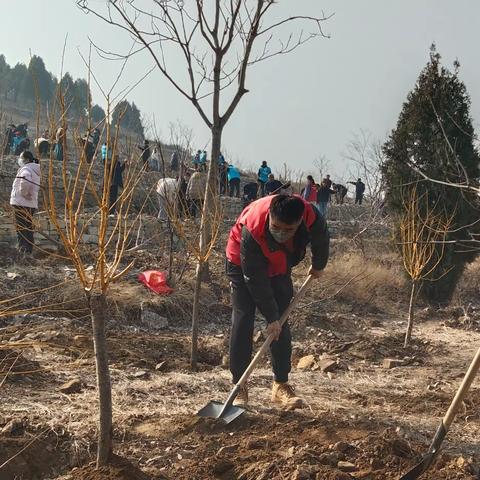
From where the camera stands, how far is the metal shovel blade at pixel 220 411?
10.9 feet

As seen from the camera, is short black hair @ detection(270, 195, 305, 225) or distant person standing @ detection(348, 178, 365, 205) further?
distant person standing @ detection(348, 178, 365, 205)

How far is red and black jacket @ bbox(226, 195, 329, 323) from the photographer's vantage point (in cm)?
330

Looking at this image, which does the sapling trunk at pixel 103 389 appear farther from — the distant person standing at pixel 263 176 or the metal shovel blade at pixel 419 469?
the distant person standing at pixel 263 176

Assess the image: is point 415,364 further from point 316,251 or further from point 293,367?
point 316,251

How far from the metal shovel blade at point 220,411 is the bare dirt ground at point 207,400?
0.17 ft

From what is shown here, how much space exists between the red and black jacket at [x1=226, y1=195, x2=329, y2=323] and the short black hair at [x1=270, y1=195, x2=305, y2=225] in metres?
0.13

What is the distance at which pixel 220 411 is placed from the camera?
338cm

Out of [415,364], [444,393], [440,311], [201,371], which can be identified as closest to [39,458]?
[201,371]

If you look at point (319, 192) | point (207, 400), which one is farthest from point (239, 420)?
point (319, 192)

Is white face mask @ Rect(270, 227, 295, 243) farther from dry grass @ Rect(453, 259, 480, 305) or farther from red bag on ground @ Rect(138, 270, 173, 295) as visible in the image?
dry grass @ Rect(453, 259, 480, 305)

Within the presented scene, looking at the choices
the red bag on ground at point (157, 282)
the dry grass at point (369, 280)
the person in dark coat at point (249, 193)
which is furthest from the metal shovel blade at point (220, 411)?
the person in dark coat at point (249, 193)

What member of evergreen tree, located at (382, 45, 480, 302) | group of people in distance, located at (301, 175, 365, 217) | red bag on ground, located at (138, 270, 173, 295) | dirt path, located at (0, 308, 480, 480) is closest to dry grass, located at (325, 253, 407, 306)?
evergreen tree, located at (382, 45, 480, 302)

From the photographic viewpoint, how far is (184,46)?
5.69m

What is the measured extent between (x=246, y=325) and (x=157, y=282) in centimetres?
378
